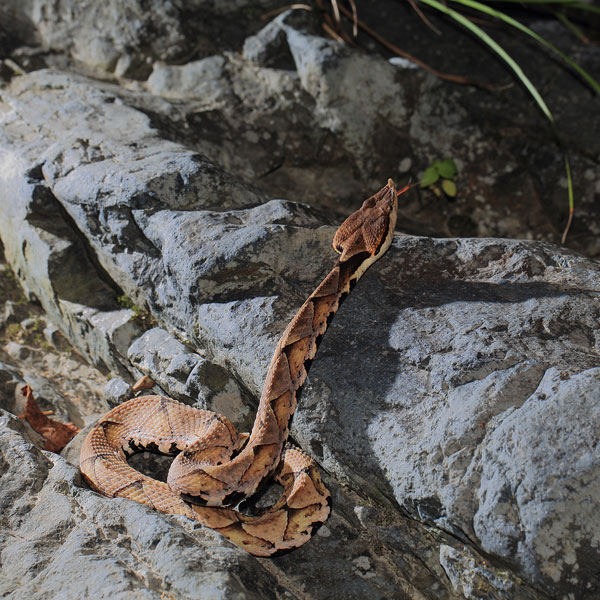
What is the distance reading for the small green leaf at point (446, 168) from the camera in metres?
5.45

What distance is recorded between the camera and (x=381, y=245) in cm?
375

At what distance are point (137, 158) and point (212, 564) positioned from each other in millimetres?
2729

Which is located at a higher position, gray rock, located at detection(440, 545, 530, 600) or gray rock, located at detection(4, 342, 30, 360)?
gray rock, located at detection(440, 545, 530, 600)

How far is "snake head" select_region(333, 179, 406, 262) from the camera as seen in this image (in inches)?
144

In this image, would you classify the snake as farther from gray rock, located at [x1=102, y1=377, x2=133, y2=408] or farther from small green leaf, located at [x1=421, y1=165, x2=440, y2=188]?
small green leaf, located at [x1=421, y1=165, x2=440, y2=188]

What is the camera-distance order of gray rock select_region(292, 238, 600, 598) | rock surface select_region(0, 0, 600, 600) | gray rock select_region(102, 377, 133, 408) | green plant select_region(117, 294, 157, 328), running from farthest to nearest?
green plant select_region(117, 294, 157, 328) → gray rock select_region(102, 377, 133, 408) → rock surface select_region(0, 0, 600, 600) → gray rock select_region(292, 238, 600, 598)

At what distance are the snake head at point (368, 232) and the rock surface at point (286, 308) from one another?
0.39 feet

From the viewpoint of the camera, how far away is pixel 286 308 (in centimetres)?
356

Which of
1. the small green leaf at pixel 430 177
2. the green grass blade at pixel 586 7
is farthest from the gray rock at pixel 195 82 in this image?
the green grass blade at pixel 586 7

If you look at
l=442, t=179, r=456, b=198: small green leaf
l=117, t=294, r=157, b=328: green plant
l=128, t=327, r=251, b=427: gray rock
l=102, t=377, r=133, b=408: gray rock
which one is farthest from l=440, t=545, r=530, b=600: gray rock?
l=442, t=179, r=456, b=198: small green leaf

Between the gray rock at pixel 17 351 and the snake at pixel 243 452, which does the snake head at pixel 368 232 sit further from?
the gray rock at pixel 17 351

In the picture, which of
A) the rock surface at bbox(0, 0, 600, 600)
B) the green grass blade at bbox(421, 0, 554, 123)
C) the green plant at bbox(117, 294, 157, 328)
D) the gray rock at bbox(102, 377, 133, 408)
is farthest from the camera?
the green grass blade at bbox(421, 0, 554, 123)

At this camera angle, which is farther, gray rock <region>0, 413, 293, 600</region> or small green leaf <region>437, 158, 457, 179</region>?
small green leaf <region>437, 158, 457, 179</region>

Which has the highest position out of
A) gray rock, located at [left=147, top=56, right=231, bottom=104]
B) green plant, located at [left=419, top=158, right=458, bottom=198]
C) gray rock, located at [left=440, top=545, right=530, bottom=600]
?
gray rock, located at [left=147, top=56, right=231, bottom=104]
